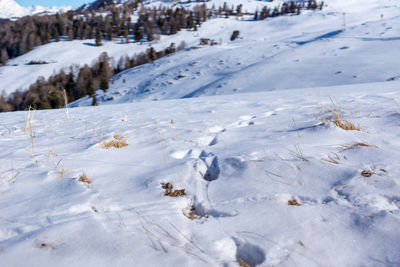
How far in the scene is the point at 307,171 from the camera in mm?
1619

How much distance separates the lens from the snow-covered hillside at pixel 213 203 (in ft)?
3.33

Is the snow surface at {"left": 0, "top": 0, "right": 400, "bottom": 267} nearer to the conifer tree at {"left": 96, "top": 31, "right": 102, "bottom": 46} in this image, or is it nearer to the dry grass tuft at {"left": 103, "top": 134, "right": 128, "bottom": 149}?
the dry grass tuft at {"left": 103, "top": 134, "right": 128, "bottom": 149}

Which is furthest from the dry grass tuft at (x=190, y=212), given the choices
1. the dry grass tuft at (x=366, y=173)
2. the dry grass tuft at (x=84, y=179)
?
the dry grass tuft at (x=366, y=173)

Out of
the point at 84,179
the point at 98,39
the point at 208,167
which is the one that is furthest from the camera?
the point at 98,39

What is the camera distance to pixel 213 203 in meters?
1.41

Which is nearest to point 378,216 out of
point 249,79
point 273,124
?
point 273,124

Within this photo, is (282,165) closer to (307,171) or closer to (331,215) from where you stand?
(307,171)

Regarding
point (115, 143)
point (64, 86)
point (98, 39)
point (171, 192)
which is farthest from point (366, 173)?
point (98, 39)

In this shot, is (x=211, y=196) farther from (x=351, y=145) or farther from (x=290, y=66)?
(x=290, y=66)

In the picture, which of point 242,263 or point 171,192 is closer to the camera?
point 242,263

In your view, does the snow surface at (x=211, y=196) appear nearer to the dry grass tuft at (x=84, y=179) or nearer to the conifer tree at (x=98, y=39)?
the dry grass tuft at (x=84, y=179)

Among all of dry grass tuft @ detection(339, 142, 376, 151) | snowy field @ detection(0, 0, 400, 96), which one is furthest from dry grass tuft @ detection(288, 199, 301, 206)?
snowy field @ detection(0, 0, 400, 96)

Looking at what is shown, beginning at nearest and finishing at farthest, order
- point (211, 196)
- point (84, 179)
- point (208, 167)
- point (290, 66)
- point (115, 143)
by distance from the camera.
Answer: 1. point (211, 196)
2. point (84, 179)
3. point (208, 167)
4. point (115, 143)
5. point (290, 66)

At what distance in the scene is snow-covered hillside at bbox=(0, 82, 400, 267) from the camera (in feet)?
3.33
